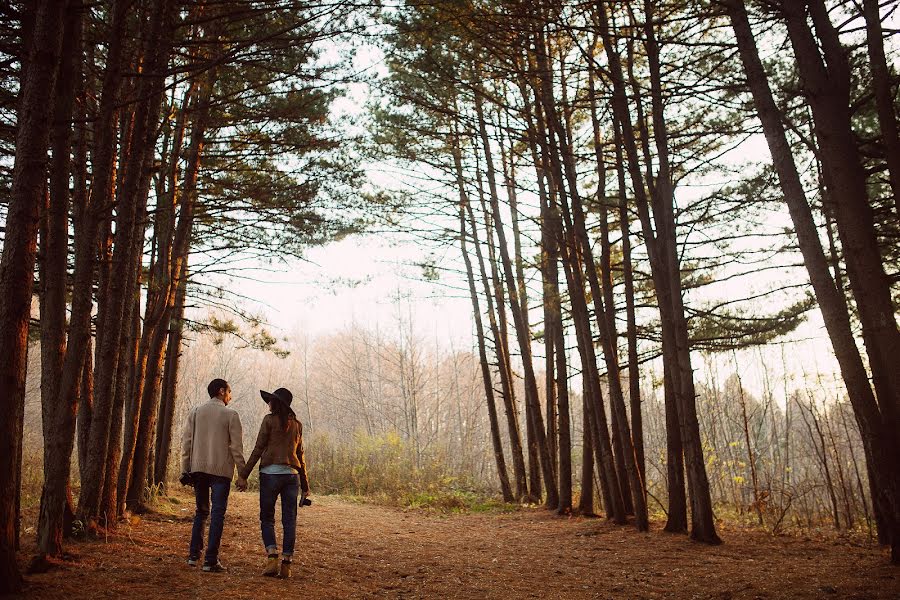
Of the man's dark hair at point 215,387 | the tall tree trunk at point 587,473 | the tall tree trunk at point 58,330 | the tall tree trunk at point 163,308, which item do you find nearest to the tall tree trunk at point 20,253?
the tall tree trunk at point 58,330

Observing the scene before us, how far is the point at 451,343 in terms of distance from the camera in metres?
38.0

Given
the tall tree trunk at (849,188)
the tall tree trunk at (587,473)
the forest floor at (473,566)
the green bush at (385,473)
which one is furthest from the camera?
the green bush at (385,473)

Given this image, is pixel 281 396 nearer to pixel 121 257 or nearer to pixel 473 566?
pixel 121 257

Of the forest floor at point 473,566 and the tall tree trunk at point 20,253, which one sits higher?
the tall tree trunk at point 20,253

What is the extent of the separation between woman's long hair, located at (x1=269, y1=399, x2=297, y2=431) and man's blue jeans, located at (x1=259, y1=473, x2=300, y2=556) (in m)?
0.44

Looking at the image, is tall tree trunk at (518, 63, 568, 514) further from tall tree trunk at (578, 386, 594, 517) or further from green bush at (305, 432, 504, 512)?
green bush at (305, 432, 504, 512)

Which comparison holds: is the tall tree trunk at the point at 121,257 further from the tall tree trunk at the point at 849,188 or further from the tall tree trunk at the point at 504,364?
the tall tree trunk at the point at 504,364

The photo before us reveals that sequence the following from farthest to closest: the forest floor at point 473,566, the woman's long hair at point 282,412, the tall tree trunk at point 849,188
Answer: the woman's long hair at point 282,412, the tall tree trunk at point 849,188, the forest floor at point 473,566

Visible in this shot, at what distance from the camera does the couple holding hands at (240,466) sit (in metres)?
5.56

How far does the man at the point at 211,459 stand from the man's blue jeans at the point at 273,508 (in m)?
0.20

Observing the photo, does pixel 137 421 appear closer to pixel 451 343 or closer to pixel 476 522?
pixel 476 522

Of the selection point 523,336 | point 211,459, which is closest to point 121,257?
point 211,459

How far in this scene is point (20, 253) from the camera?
4312 mm

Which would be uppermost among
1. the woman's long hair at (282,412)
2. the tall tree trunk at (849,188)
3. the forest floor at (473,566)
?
the tall tree trunk at (849,188)
